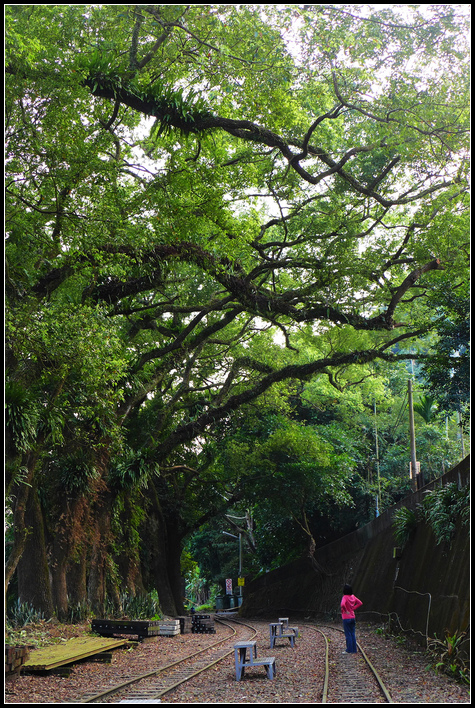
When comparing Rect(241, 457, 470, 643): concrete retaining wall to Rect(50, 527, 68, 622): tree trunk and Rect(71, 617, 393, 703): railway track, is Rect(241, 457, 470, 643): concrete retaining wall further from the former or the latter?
Rect(50, 527, 68, 622): tree trunk

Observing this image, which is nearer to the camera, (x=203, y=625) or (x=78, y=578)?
(x=78, y=578)

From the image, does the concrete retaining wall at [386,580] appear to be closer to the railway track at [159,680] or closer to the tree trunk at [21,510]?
the railway track at [159,680]

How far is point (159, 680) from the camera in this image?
995 cm

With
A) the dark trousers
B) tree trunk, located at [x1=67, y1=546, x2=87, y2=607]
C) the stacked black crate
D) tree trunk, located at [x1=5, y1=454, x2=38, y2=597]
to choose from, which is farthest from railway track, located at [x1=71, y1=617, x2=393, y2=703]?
the stacked black crate

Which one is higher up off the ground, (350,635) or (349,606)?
(349,606)

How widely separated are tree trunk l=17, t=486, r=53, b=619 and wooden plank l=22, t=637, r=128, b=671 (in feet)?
10.4

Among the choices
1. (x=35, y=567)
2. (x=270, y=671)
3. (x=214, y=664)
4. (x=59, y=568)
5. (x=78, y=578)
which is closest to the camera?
(x=270, y=671)

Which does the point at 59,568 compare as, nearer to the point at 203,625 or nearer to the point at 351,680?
the point at 203,625

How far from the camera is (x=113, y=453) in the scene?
731 inches

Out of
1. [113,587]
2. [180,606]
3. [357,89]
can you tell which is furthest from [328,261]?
[180,606]

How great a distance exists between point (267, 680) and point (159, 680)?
5.97 ft

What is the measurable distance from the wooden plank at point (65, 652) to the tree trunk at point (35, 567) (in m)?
3.18

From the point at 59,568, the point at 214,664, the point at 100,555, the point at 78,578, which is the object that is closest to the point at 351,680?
the point at 214,664

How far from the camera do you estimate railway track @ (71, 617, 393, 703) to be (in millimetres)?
8250
